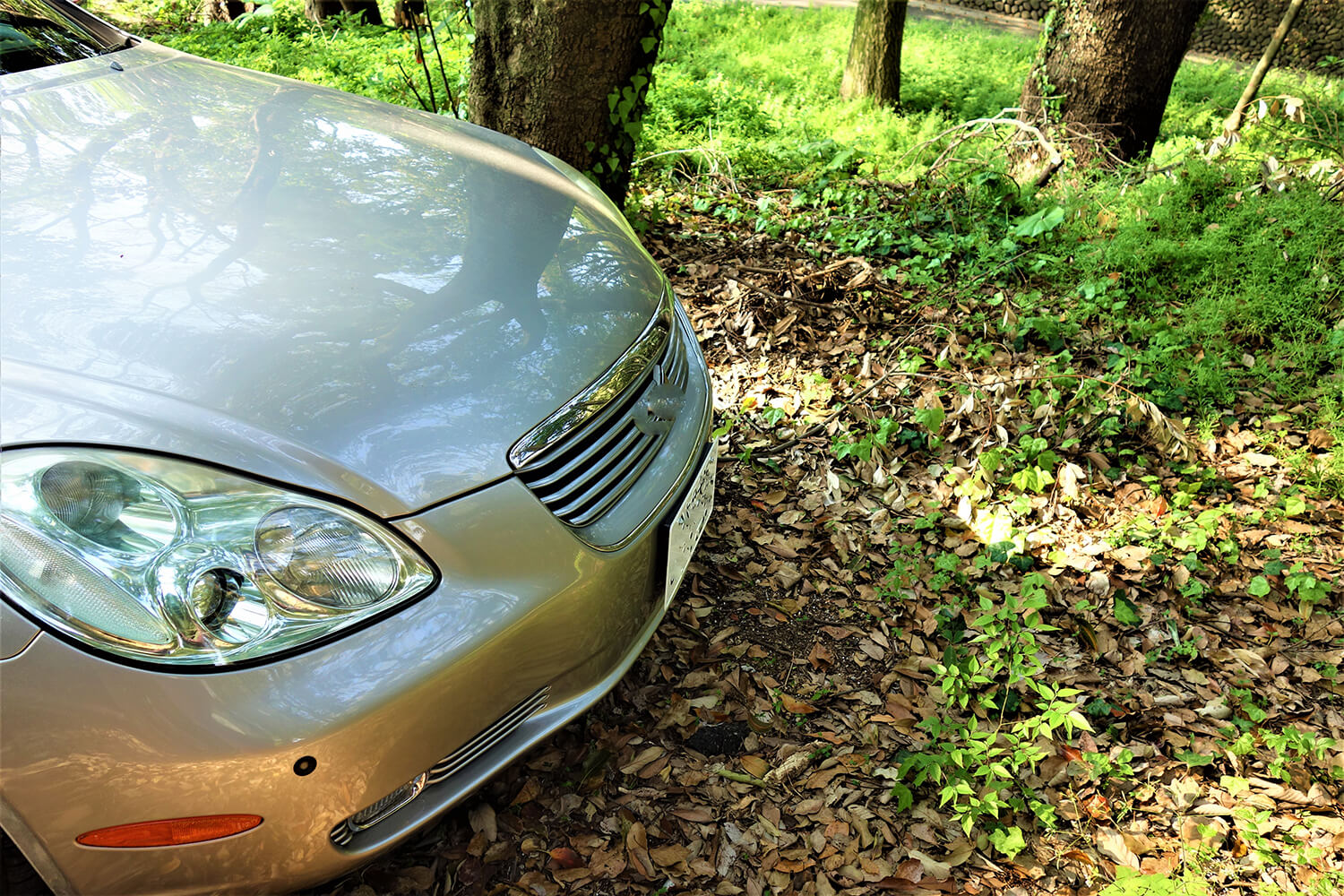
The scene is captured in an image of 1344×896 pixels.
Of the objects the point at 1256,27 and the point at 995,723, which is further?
the point at 1256,27

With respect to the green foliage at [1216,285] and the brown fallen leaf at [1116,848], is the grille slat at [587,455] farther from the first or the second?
the green foliage at [1216,285]

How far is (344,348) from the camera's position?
5.20 feet

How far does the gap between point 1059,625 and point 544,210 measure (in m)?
1.78

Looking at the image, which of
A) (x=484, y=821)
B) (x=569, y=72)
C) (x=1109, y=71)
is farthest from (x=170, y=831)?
(x=1109, y=71)

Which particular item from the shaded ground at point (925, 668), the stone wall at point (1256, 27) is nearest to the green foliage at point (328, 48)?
the shaded ground at point (925, 668)

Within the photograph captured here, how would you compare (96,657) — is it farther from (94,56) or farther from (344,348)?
(94,56)

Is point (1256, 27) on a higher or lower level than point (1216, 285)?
higher

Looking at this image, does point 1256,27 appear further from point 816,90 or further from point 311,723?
point 311,723

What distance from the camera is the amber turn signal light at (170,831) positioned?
52.1 inches

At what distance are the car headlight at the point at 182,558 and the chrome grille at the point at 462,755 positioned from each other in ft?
1.03

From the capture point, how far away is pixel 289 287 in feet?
5.47

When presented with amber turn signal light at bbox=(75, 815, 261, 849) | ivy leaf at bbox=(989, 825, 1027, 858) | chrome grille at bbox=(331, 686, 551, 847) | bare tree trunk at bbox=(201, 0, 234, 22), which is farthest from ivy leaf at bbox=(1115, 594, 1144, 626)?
bare tree trunk at bbox=(201, 0, 234, 22)

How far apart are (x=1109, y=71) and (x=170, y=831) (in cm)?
499

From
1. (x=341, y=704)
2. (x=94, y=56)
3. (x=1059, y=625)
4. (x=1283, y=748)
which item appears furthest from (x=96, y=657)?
(x=1283, y=748)
